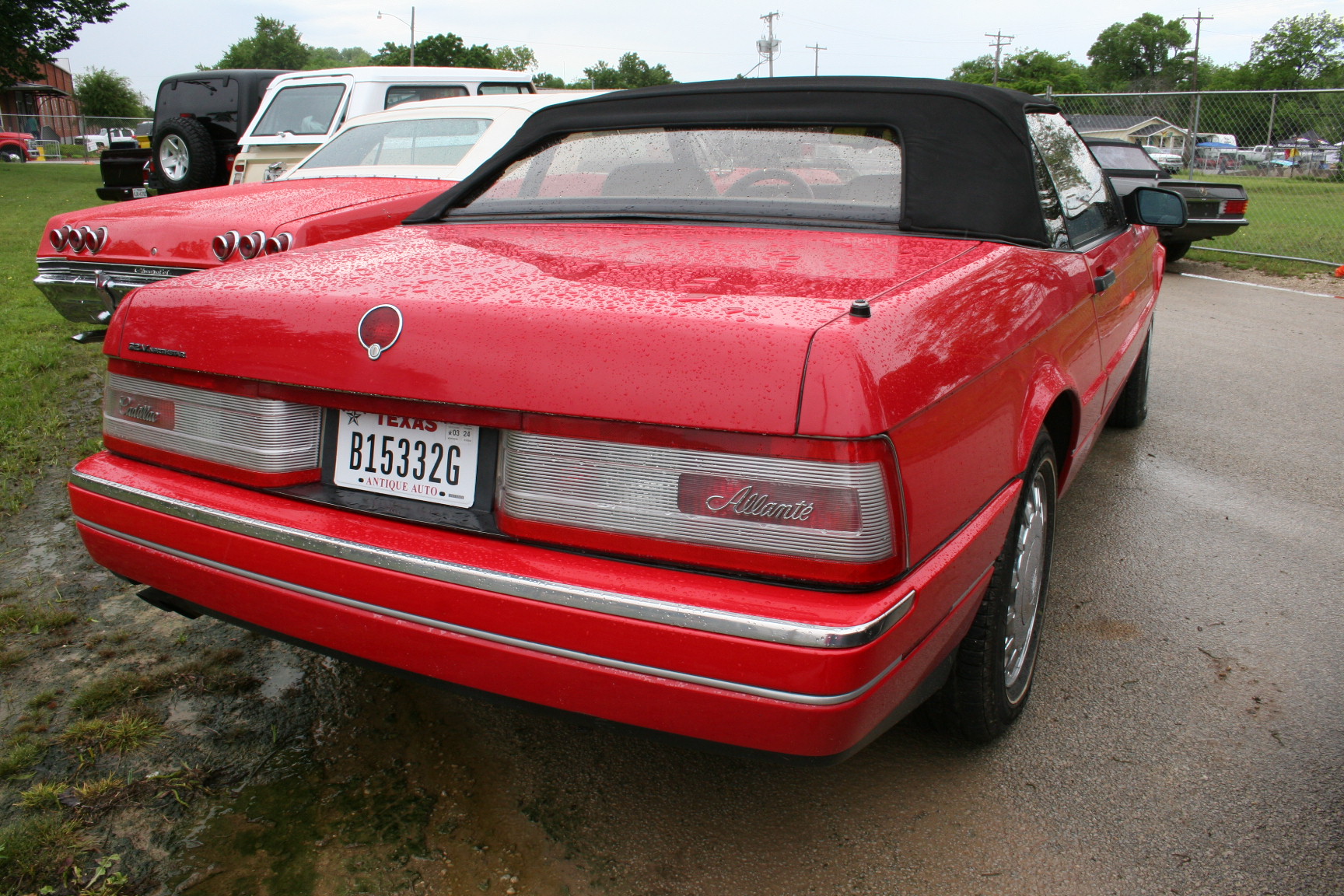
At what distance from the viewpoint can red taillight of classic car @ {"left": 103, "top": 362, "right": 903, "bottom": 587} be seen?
1479 millimetres

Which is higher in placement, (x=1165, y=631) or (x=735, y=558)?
(x=735, y=558)

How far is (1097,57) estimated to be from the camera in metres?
113

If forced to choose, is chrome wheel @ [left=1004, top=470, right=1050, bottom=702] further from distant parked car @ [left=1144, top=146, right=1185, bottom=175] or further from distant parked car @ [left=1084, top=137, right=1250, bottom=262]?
distant parked car @ [left=1144, top=146, right=1185, bottom=175]

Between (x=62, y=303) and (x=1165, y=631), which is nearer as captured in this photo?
(x=1165, y=631)

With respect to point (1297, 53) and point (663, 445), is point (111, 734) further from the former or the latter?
point (1297, 53)

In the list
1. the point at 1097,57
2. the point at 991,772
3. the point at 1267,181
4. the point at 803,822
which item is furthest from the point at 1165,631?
the point at 1097,57

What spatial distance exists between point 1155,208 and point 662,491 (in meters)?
2.66

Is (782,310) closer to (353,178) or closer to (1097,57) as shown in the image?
(353,178)

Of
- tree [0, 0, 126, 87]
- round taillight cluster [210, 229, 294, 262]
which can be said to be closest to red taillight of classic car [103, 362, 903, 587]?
round taillight cluster [210, 229, 294, 262]

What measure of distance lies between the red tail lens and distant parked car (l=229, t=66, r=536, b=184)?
22.0 ft

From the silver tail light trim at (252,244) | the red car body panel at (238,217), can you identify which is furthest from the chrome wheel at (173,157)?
the silver tail light trim at (252,244)

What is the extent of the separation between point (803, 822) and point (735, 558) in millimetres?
820

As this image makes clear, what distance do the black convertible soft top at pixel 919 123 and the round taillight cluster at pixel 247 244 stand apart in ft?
5.04

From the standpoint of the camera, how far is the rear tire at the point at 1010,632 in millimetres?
2061
